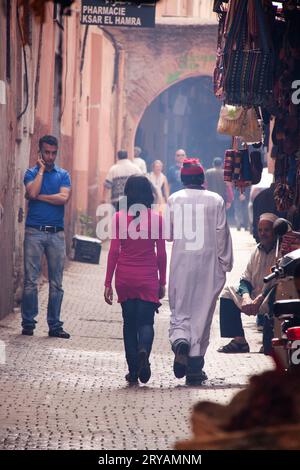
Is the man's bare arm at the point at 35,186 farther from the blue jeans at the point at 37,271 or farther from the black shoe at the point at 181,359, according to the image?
the black shoe at the point at 181,359

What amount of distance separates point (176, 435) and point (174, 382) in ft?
7.84

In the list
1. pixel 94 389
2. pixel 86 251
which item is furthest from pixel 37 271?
pixel 86 251

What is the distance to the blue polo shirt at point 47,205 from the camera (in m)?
11.2

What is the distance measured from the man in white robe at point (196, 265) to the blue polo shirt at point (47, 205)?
199 cm

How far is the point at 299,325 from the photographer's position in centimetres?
613

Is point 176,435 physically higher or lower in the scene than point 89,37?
lower

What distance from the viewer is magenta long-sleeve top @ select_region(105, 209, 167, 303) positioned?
30.1ft

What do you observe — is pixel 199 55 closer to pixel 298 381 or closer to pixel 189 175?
Answer: pixel 189 175

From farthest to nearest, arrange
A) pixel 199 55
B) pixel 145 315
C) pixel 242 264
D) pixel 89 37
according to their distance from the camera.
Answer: pixel 199 55 < pixel 89 37 < pixel 242 264 < pixel 145 315

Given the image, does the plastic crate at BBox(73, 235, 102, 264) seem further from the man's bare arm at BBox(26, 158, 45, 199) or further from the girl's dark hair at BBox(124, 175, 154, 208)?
the girl's dark hair at BBox(124, 175, 154, 208)

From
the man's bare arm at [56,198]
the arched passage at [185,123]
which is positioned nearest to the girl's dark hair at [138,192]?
the man's bare arm at [56,198]

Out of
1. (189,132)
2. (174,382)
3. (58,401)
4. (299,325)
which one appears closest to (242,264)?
(174,382)

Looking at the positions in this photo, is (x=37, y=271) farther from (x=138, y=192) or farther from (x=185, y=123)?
(x=185, y=123)

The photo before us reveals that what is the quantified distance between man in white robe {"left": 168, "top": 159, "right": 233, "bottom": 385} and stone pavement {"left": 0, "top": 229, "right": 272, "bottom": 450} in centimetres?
34
